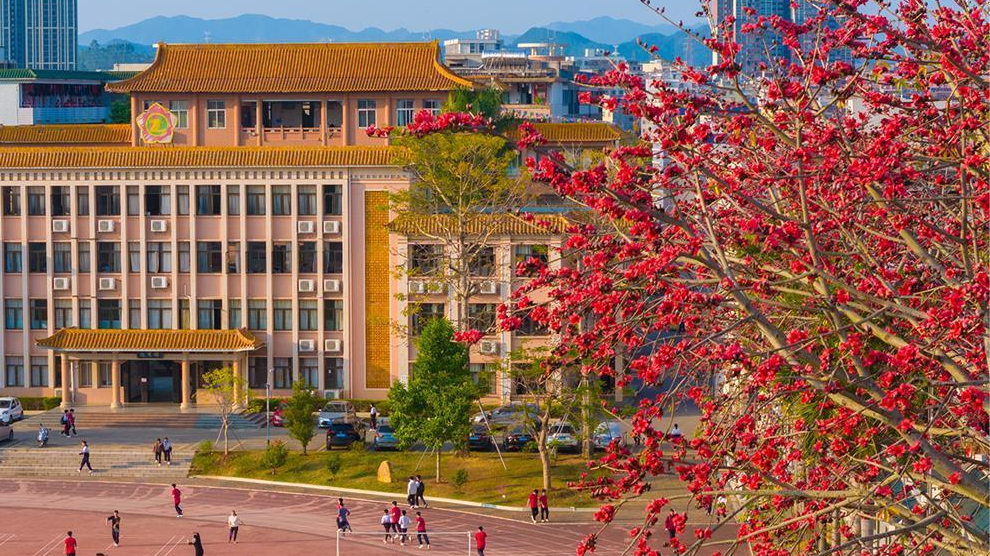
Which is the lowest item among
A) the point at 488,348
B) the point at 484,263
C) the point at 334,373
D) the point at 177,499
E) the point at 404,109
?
the point at 177,499

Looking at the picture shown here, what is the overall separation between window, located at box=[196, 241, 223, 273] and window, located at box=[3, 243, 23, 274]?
24.7 feet

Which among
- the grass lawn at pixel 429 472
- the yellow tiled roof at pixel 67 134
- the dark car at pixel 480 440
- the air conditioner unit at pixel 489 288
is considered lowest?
the grass lawn at pixel 429 472

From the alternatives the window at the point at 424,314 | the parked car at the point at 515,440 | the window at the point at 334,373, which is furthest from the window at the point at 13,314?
the parked car at the point at 515,440

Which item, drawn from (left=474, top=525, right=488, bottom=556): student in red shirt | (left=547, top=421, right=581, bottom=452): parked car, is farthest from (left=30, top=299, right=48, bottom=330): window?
(left=474, top=525, right=488, bottom=556): student in red shirt

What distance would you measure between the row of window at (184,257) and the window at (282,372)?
3615mm

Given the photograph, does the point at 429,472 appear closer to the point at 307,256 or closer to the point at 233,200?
the point at 307,256

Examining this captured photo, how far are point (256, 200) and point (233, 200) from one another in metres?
0.94

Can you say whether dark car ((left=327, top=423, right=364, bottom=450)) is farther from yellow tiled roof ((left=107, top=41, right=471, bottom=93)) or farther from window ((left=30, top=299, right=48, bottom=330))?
yellow tiled roof ((left=107, top=41, right=471, bottom=93))

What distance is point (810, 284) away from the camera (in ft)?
55.2

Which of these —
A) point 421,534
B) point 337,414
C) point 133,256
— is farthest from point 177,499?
point 133,256

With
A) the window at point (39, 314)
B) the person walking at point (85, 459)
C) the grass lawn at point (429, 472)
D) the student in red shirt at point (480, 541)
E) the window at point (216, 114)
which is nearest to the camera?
the student in red shirt at point (480, 541)

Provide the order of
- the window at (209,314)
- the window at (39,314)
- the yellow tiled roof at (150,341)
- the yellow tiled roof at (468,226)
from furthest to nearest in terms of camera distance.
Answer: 1. the window at (39,314)
2. the window at (209,314)
3. the yellow tiled roof at (150,341)
4. the yellow tiled roof at (468,226)

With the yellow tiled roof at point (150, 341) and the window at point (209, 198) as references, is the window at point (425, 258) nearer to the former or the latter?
the yellow tiled roof at point (150, 341)

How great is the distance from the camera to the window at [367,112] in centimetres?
7594
